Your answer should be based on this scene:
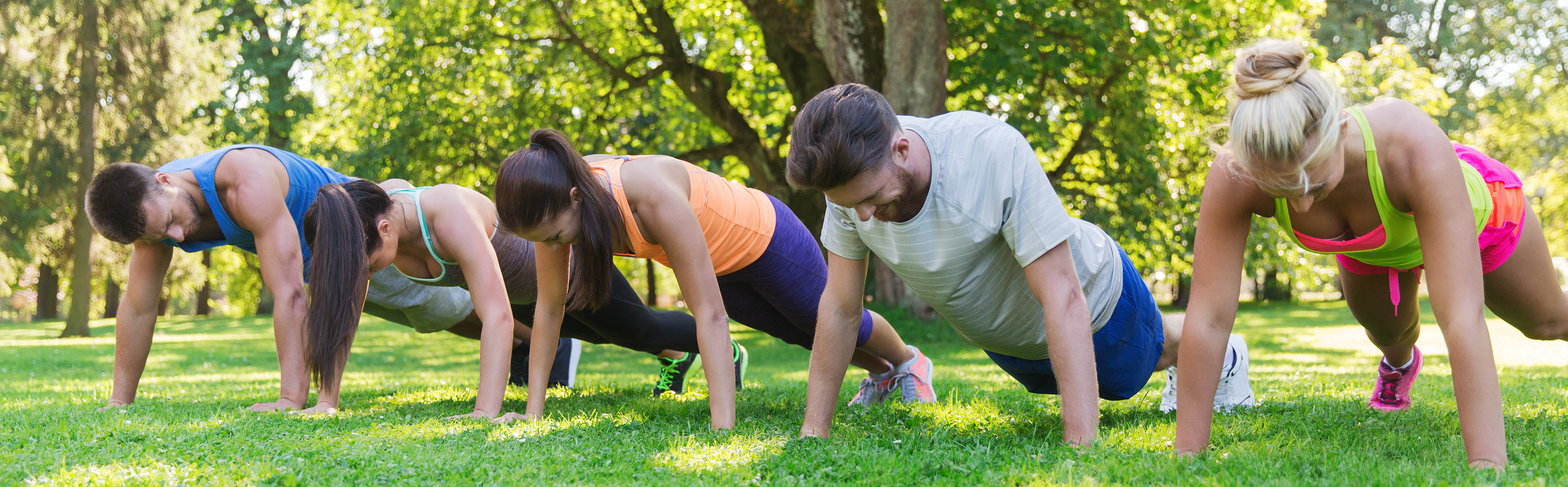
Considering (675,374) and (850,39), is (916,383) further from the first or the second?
(850,39)

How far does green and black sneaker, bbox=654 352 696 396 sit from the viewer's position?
607 cm

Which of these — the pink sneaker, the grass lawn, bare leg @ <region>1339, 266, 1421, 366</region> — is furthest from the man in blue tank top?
the pink sneaker

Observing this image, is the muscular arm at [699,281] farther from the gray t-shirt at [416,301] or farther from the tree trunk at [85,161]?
the tree trunk at [85,161]

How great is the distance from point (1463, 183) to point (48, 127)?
76.6 ft

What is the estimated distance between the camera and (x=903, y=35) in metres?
12.1

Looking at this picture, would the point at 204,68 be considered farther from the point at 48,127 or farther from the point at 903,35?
the point at 903,35

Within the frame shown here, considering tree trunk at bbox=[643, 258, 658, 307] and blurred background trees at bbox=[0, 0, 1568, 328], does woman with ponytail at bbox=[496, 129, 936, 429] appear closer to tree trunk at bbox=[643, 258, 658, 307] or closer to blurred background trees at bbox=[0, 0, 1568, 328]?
blurred background trees at bbox=[0, 0, 1568, 328]

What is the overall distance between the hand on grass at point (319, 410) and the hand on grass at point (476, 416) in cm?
70

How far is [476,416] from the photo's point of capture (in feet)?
13.8

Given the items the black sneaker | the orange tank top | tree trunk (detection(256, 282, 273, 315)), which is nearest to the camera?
the orange tank top

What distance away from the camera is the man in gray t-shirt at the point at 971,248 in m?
2.97

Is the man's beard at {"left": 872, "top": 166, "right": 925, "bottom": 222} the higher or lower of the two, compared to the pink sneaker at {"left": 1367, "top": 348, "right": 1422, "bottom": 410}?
higher

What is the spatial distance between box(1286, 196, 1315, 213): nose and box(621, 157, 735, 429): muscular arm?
2.09 metres

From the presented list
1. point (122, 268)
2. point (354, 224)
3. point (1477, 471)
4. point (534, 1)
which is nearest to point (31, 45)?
point (122, 268)
